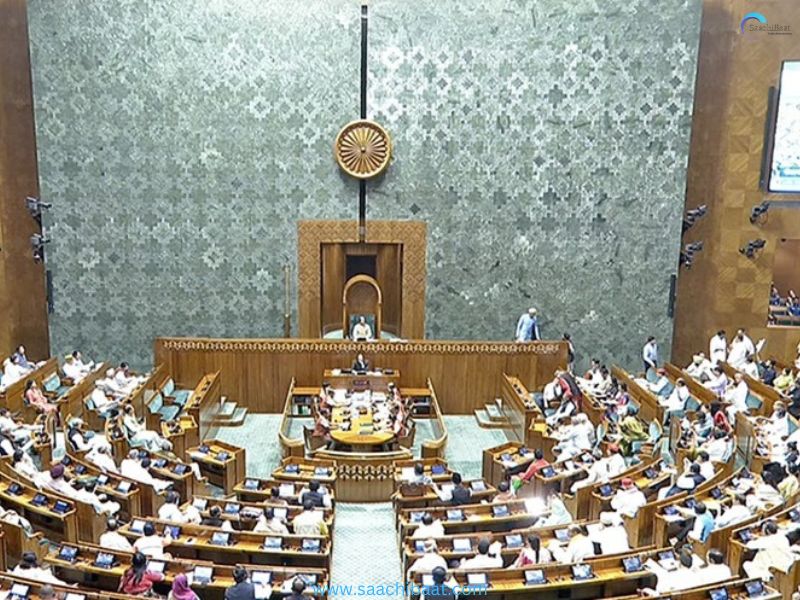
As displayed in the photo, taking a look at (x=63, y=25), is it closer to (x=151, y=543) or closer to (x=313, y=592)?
(x=151, y=543)

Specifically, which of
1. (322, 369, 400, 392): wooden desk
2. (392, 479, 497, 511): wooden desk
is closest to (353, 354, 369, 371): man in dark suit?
(322, 369, 400, 392): wooden desk

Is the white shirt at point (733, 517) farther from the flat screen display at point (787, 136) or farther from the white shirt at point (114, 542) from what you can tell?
the flat screen display at point (787, 136)

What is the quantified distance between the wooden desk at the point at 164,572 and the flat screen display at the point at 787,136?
14.6m

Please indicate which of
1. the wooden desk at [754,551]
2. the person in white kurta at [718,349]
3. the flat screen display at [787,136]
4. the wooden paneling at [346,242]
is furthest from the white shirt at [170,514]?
the flat screen display at [787,136]

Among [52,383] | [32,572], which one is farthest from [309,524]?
[52,383]

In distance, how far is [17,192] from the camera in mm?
16578

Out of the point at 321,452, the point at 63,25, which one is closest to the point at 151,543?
the point at 321,452

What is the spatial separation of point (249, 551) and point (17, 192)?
41.7 feet

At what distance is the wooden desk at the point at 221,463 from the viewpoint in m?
10.6

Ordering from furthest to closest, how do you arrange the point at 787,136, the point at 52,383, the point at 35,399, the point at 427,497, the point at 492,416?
the point at 787,136 < the point at 492,416 < the point at 52,383 < the point at 35,399 < the point at 427,497

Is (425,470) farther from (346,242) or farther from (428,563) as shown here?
(346,242)

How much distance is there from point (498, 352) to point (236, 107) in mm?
7870

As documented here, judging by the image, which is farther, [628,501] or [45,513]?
[628,501]

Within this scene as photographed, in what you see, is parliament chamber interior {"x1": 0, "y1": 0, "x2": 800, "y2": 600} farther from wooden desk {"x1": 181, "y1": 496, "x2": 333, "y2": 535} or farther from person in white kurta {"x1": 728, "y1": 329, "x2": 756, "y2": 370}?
wooden desk {"x1": 181, "y1": 496, "x2": 333, "y2": 535}
